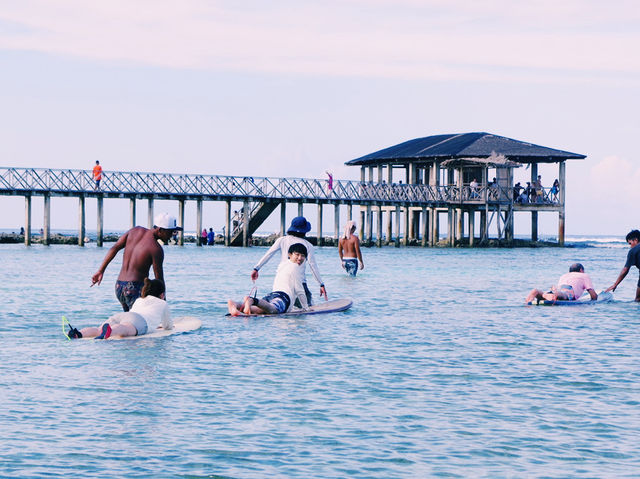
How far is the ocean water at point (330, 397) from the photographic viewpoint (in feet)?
22.2

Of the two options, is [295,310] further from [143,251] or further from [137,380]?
[137,380]

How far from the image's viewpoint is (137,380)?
941 centimetres

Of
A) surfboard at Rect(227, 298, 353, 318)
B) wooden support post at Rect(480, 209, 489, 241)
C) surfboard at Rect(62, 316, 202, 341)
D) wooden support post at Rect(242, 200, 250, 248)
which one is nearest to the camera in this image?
surfboard at Rect(62, 316, 202, 341)

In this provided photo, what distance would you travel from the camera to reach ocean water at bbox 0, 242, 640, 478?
6770 mm

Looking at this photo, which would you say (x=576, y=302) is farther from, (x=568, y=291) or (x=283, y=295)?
(x=283, y=295)

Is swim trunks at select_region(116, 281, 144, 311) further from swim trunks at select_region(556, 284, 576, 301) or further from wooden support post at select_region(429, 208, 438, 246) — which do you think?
wooden support post at select_region(429, 208, 438, 246)

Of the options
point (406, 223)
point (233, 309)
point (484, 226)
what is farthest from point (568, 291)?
point (406, 223)

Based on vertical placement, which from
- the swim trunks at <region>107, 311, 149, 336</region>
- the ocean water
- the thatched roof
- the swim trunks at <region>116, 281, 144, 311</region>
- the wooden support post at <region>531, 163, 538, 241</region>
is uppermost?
the thatched roof

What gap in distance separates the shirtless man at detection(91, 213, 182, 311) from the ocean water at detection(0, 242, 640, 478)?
1.97 ft

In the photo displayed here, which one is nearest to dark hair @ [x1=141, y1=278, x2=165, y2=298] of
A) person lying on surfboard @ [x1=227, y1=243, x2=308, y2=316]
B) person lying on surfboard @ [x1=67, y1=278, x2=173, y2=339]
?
person lying on surfboard @ [x1=67, y1=278, x2=173, y2=339]

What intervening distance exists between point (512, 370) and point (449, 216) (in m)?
45.4

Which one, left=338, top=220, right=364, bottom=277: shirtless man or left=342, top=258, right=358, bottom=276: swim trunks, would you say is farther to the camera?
left=342, top=258, right=358, bottom=276: swim trunks

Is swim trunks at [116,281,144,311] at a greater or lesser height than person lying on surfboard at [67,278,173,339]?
greater

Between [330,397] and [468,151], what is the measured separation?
43351 mm
